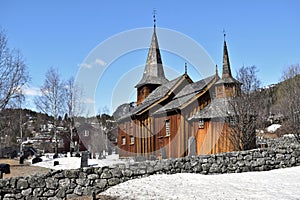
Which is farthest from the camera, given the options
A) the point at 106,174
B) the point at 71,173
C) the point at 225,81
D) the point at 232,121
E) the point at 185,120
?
the point at 225,81

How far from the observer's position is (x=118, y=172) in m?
12.7

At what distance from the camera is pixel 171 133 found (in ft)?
88.3

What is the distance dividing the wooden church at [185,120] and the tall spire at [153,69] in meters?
4.61

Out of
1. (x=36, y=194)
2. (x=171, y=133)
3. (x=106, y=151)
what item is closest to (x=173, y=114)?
A: (x=171, y=133)

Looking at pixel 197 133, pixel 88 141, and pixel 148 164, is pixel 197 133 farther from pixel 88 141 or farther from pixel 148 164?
pixel 88 141

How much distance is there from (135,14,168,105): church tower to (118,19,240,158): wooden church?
399 cm

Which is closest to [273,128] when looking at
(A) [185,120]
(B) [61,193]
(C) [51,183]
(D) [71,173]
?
(A) [185,120]

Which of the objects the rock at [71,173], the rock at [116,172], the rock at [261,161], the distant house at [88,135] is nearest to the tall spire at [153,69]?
the distant house at [88,135]

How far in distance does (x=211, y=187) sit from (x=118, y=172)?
3.59 meters

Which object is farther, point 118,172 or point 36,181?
point 118,172

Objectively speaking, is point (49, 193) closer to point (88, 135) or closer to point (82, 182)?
point (82, 182)

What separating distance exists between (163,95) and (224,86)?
6773 millimetres

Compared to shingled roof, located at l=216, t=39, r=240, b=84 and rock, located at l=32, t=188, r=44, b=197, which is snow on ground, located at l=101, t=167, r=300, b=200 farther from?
shingled roof, located at l=216, t=39, r=240, b=84

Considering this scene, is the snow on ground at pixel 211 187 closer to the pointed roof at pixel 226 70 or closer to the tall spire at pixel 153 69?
the pointed roof at pixel 226 70
